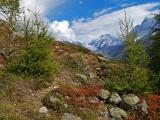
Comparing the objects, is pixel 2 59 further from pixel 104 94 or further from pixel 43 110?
pixel 43 110

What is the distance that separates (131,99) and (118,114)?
222cm

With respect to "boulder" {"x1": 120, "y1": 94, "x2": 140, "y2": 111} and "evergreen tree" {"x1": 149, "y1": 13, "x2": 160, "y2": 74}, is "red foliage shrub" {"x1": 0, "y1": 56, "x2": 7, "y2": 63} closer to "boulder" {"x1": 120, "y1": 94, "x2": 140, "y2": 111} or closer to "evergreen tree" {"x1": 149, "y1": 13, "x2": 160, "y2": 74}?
"boulder" {"x1": 120, "y1": 94, "x2": 140, "y2": 111}

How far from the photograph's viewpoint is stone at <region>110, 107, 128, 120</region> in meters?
26.9

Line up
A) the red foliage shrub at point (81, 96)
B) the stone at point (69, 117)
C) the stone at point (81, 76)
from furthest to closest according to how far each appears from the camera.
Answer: the stone at point (81, 76) → the red foliage shrub at point (81, 96) → the stone at point (69, 117)

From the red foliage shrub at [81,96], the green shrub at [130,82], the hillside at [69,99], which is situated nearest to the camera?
the hillside at [69,99]

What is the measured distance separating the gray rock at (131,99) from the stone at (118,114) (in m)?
1.10

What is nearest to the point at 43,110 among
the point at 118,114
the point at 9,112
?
the point at 9,112

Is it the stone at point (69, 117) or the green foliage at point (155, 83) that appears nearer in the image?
the stone at point (69, 117)

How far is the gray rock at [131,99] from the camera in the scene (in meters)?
28.5

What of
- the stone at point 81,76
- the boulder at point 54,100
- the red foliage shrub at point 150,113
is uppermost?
the stone at point 81,76

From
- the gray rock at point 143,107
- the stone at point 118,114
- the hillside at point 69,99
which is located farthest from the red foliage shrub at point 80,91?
the gray rock at point 143,107

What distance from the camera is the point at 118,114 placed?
27.1 metres

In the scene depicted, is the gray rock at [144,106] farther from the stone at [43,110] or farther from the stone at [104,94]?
the stone at [43,110]

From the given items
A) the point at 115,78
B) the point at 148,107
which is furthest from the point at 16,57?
the point at 148,107
